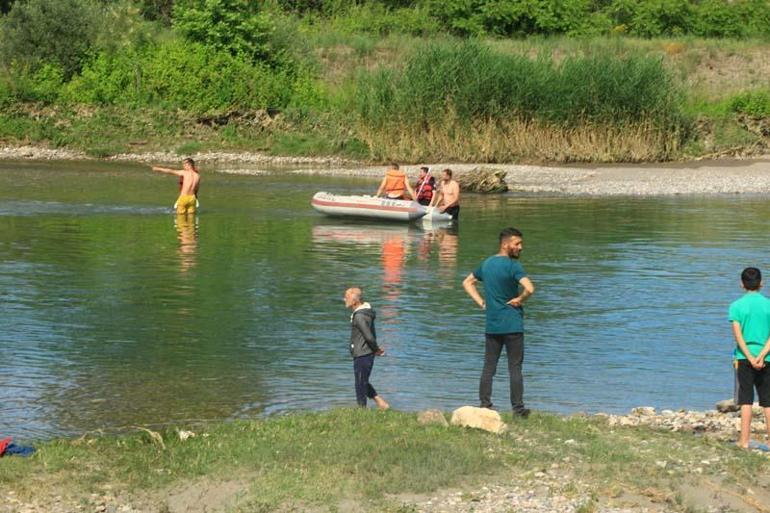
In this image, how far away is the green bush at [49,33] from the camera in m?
56.4

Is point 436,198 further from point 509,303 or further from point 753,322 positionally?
point 753,322

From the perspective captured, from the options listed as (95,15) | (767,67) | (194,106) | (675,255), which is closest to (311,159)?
(194,106)

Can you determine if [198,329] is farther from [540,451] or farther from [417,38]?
[417,38]

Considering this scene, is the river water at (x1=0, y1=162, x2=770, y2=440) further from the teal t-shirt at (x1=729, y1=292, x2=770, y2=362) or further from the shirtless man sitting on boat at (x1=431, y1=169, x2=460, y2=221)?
the teal t-shirt at (x1=729, y1=292, x2=770, y2=362)

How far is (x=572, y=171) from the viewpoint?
45500 mm

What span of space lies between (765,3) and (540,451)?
2542 inches

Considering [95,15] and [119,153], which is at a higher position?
[95,15]

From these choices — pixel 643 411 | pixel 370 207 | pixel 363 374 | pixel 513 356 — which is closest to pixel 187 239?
pixel 370 207

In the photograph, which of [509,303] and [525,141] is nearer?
[509,303]

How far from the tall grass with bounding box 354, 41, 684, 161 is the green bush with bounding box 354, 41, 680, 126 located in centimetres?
3

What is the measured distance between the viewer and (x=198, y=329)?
60.3 feet

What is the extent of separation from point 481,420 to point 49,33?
48912 millimetres

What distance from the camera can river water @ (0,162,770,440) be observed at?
14.6 metres

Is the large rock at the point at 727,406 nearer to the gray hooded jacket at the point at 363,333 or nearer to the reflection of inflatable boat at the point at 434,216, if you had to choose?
the gray hooded jacket at the point at 363,333
